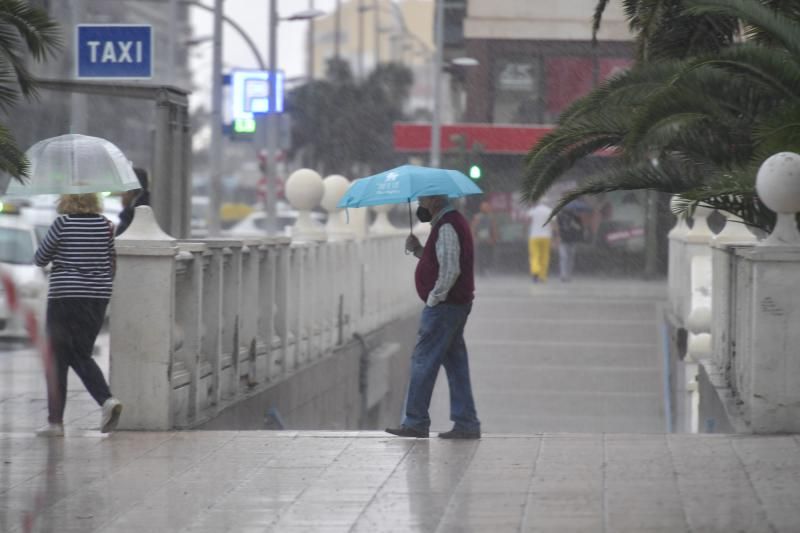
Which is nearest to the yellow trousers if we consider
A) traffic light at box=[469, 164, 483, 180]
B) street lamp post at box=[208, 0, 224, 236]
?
traffic light at box=[469, 164, 483, 180]

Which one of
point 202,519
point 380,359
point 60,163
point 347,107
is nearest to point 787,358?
point 202,519

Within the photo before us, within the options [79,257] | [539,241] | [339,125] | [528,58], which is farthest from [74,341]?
[339,125]

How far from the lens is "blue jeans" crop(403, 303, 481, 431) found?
32.8ft

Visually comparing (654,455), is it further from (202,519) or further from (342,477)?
(202,519)

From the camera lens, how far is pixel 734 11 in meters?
10.7

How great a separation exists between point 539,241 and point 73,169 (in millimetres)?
23984

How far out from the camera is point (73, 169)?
10375mm

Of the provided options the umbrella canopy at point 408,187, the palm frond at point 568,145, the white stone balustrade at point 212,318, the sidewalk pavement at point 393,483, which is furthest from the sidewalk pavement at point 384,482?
the palm frond at point 568,145

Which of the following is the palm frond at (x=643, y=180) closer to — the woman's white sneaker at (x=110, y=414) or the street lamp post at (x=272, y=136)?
the woman's white sneaker at (x=110, y=414)

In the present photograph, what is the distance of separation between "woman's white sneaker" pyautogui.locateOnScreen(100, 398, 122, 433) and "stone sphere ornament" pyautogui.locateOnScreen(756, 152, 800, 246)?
4210 millimetres

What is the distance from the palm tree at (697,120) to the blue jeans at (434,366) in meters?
1.65

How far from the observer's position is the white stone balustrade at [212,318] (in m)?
10.2

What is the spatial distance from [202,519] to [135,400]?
113 inches

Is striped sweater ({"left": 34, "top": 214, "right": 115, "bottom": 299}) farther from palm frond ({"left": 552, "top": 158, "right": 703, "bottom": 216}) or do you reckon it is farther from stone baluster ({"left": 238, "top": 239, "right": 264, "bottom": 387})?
palm frond ({"left": 552, "top": 158, "right": 703, "bottom": 216})
